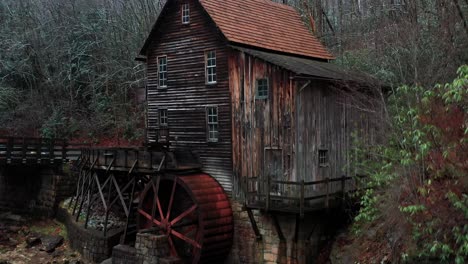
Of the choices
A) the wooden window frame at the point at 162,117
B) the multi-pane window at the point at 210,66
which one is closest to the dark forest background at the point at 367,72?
the wooden window frame at the point at 162,117

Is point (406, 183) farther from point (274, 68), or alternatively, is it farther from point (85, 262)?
point (85, 262)

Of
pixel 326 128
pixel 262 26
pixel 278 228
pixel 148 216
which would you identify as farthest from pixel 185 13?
pixel 278 228

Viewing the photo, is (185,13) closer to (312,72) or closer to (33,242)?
(312,72)

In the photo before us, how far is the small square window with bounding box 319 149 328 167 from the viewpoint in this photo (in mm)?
14648

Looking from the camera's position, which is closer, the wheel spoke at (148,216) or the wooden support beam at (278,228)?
the wooden support beam at (278,228)

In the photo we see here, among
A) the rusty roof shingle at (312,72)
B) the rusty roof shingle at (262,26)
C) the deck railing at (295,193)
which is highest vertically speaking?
the rusty roof shingle at (262,26)

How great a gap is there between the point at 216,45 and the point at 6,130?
19906 millimetres

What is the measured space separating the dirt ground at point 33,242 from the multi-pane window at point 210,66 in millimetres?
8337

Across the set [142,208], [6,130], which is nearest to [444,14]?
[142,208]

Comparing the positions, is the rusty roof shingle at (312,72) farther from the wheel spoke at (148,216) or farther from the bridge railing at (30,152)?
the bridge railing at (30,152)

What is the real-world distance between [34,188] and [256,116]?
14009mm

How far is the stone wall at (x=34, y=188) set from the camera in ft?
73.3

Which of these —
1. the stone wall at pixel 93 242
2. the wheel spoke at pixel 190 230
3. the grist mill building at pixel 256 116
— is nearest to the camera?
the grist mill building at pixel 256 116

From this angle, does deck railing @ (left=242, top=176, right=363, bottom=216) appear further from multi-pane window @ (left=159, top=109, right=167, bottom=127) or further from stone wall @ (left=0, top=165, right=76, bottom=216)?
stone wall @ (left=0, top=165, right=76, bottom=216)
